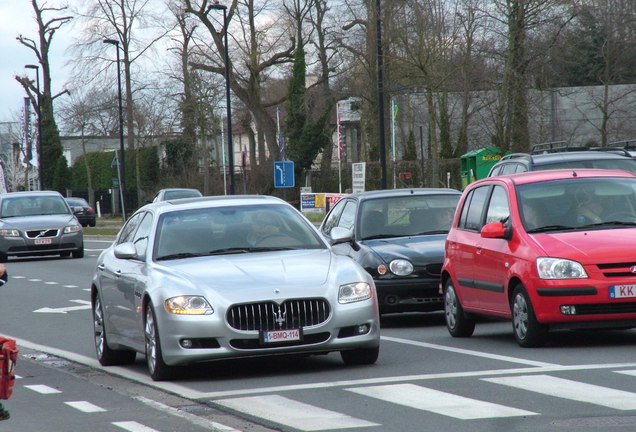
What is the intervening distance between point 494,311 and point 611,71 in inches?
2182

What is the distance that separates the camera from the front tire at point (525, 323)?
11.1 m

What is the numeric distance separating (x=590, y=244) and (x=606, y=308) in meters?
0.60

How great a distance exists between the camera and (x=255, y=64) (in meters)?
65.6

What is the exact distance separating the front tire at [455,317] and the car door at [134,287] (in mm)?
3361

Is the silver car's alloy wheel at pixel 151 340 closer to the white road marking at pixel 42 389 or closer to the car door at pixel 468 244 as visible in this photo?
the white road marking at pixel 42 389

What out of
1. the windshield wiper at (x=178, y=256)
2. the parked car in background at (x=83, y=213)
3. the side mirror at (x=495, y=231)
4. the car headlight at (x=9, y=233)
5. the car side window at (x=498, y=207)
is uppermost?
the car side window at (x=498, y=207)

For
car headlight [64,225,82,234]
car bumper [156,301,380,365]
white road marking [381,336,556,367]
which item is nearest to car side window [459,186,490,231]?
white road marking [381,336,556,367]

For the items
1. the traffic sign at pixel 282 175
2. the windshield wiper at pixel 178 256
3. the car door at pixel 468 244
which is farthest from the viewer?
the traffic sign at pixel 282 175

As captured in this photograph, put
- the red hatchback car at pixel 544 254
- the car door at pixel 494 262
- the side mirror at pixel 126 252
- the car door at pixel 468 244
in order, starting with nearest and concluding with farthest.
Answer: the red hatchback car at pixel 544 254 → the side mirror at pixel 126 252 → the car door at pixel 494 262 → the car door at pixel 468 244

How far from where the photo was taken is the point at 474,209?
13.0 meters

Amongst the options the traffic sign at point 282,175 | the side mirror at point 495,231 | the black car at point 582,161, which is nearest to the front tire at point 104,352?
the side mirror at point 495,231

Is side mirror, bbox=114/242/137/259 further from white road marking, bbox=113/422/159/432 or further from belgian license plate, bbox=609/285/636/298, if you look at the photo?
belgian license plate, bbox=609/285/636/298

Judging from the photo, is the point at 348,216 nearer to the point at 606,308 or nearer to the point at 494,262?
the point at 494,262

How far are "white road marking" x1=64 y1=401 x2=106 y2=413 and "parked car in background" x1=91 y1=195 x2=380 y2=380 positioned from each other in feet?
2.81
